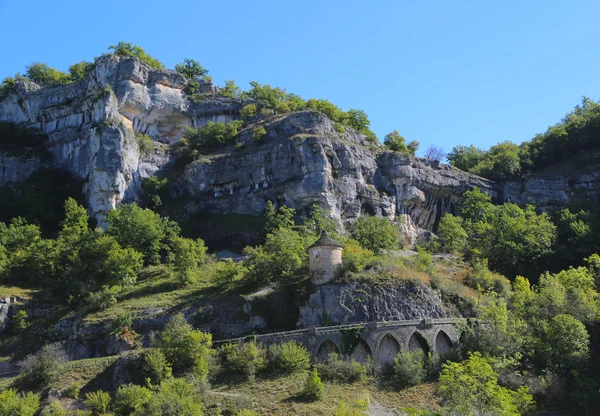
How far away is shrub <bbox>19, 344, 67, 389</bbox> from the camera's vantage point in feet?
123

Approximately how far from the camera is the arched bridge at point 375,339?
38594 mm

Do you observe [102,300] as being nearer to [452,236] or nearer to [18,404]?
[18,404]

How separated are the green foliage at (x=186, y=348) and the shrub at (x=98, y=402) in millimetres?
4341

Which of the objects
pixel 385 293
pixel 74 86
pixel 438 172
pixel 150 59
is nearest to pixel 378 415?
pixel 385 293

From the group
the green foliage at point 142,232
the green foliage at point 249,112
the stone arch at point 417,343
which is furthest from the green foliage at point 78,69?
the stone arch at point 417,343

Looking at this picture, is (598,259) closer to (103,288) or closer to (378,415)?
(378,415)

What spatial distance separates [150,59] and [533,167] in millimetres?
57455

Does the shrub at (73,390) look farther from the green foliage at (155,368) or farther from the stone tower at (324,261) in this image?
the stone tower at (324,261)

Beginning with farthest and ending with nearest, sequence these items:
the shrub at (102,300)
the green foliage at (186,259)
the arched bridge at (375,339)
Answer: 1. the green foliage at (186,259)
2. the shrub at (102,300)
3. the arched bridge at (375,339)

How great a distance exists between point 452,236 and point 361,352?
25344 mm

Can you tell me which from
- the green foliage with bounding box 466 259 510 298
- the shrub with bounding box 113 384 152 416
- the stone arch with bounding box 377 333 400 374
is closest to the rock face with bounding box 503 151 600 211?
the green foliage with bounding box 466 259 510 298

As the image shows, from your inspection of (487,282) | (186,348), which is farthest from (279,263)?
(487,282)

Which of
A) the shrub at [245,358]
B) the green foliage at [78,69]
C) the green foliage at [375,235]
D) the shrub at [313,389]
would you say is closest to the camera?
the shrub at [313,389]

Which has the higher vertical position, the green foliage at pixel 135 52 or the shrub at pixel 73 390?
the green foliage at pixel 135 52
